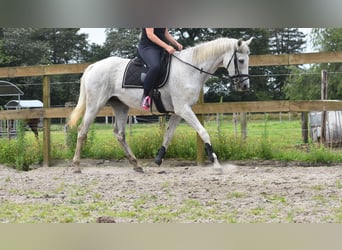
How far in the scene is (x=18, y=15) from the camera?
3.20 ft

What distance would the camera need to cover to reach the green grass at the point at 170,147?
3.57 meters

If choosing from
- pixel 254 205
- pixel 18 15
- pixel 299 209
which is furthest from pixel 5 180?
pixel 18 15

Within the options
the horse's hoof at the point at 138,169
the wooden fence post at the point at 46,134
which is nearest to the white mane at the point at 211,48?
the horse's hoof at the point at 138,169

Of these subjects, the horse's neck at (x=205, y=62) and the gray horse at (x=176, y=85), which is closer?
the gray horse at (x=176, y=85)

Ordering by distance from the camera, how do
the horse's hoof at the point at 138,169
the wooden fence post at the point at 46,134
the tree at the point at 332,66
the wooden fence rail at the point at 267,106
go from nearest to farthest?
the horse's hoof at the point at 138,169
the wooden fence rail at the point at 267,106
the wooden fence post at the point at 46,134
the tree at the point at 332,66

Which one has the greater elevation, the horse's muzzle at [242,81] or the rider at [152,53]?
the rider at [152,53]

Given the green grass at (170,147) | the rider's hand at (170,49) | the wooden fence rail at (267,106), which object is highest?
the rider's hand at (170,49)

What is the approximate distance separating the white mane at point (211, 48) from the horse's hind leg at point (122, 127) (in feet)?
2.39

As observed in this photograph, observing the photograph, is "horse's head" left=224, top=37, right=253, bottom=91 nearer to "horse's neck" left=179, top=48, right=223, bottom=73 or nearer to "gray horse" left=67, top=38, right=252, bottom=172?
"gray horse" left=67, top=38, right=252, bottom=172

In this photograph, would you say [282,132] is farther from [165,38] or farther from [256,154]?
[165,38]

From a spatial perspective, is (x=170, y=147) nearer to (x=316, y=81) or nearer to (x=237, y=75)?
(x=237, y=75)

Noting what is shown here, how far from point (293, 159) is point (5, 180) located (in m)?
A: 2.08

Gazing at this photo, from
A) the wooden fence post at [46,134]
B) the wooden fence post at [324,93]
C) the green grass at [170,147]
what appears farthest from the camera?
the wooden fence post at [324,93]

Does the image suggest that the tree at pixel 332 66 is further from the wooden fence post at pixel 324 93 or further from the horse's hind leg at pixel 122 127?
the horse's hind leg at pixel 122 127
